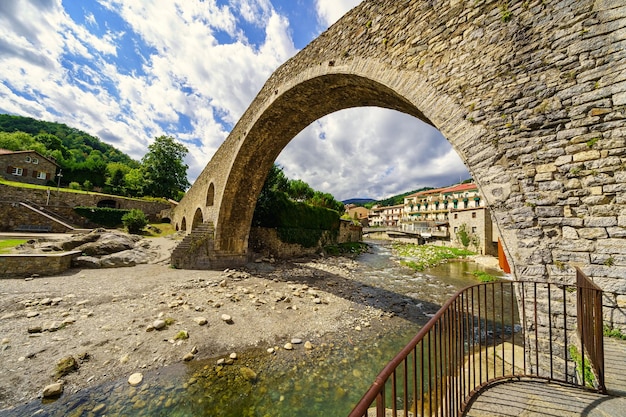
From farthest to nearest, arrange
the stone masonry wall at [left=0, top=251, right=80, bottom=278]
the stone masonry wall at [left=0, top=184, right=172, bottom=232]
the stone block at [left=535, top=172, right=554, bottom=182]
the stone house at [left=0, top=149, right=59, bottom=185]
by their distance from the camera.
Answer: the stone house at [left=0, top=149, right=59, bottom=185] < the stone masonry wall at [left=0, top=184, right=172, bottom=232] < the stone masonry wall at [left=0, top=251, right=80, bottom=278] < the stone block at [left=535, top=172, right=554, bottom=182]

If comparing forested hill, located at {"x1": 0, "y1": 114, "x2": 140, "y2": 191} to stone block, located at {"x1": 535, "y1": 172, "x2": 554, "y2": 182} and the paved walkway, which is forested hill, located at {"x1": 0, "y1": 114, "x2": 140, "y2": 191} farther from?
stone block, located at {"x1": 535, "y1": 172, "x2": 554, "y2": 182}

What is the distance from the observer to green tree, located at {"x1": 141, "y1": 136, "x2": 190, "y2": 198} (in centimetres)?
2969

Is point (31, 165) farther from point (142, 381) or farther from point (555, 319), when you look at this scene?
point (555, 319)

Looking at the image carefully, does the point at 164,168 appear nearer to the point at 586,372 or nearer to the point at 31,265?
the point at 31,265

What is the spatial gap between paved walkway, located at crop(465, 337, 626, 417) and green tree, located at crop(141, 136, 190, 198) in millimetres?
35286

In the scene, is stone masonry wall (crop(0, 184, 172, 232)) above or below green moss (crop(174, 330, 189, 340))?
above

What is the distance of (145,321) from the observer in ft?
16.9

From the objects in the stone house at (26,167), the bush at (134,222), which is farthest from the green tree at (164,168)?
the bush at (134,222)

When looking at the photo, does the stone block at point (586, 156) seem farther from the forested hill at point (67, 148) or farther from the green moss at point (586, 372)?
the forested hill at point (67, 148)

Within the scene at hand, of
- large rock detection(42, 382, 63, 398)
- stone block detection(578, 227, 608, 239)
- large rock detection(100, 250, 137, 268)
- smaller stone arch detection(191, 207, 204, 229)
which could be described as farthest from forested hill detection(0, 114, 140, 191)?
stone block detection(578, 227, 608, 239)

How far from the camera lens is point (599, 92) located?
8.79 ft

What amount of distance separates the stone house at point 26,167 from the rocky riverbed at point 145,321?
Result: 28.0 m

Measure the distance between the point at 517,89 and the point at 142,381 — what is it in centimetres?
697

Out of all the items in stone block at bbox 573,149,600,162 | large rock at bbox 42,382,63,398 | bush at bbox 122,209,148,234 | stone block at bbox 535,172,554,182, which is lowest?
large rock at bbox 42,382,63,398
